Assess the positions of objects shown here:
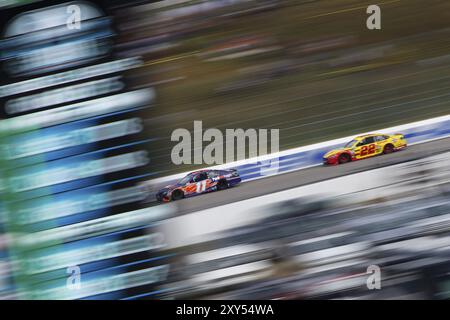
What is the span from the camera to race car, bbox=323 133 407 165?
2.63 meters

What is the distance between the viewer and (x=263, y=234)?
8.59 feet

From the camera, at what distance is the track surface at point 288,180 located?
8.52 ft

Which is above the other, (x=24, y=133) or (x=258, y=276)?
(x=24, y=133)

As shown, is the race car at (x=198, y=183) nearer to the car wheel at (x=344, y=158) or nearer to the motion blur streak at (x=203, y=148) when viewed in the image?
the motion blur streak at (x=203, y=148)

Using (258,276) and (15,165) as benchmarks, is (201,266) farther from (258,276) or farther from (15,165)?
(15,165)

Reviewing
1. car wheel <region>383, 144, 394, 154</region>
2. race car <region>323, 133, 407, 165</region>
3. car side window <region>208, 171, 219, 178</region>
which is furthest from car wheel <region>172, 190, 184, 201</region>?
car wheel <region>383, 144, 394, 154</region>

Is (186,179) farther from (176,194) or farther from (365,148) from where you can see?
(365,148)

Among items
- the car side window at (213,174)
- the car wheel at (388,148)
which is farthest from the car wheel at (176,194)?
the car wheel at (388,148)

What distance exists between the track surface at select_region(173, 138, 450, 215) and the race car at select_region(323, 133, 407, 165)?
33mm

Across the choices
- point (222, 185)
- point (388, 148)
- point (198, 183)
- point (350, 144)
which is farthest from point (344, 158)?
point (198, 183)

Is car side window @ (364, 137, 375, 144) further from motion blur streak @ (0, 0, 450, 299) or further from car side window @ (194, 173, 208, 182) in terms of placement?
car side window @ (194, 173, 208, 182)
